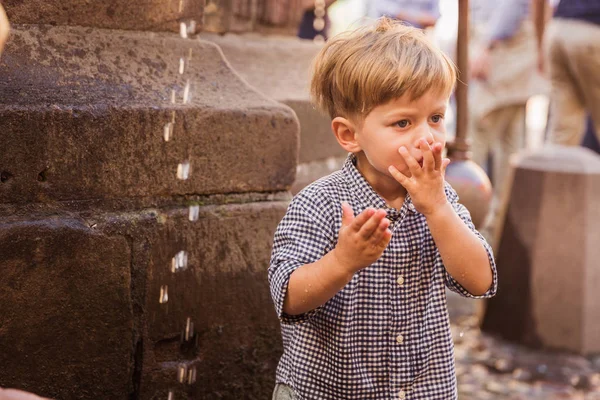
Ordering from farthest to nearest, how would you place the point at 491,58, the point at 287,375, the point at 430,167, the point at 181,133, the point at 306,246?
the point at 491,58 < the point at 181,133 < the point at 287,375 < the point at 306,246 < the point at 430,167

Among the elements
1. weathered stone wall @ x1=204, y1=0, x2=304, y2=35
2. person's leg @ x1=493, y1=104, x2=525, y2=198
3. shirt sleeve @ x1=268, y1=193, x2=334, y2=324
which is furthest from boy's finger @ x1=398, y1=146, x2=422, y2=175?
person's leg @ x1=493, y1=104, x2=525, y2=198

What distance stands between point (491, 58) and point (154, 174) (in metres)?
5.18

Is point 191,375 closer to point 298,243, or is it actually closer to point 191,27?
point 298,243

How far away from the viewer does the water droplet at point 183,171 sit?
2382mm

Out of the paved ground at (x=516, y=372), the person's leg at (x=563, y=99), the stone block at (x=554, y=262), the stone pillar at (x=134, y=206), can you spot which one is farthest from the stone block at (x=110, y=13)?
the person's leg at (x=563, y=99)

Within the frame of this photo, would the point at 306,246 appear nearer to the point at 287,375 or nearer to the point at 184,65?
the point at 287,375

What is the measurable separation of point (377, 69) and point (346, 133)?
0.64ft

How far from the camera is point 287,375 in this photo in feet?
6.77

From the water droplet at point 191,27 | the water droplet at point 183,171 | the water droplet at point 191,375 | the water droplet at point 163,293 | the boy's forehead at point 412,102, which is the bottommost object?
the water droplet at point 191,375

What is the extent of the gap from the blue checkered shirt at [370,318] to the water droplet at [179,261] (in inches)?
19.3

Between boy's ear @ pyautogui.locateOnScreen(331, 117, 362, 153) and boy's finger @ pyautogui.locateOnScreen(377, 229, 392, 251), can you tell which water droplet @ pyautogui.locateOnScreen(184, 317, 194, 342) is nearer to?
boy's ear @ pyautogui.locateOnScreen(331, 117, 362, 153)

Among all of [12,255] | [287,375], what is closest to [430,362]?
[287,375]

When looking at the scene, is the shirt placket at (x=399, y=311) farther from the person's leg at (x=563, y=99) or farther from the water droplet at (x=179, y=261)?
the person's leg at (x=563, y=99)

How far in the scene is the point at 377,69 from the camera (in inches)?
74.4
